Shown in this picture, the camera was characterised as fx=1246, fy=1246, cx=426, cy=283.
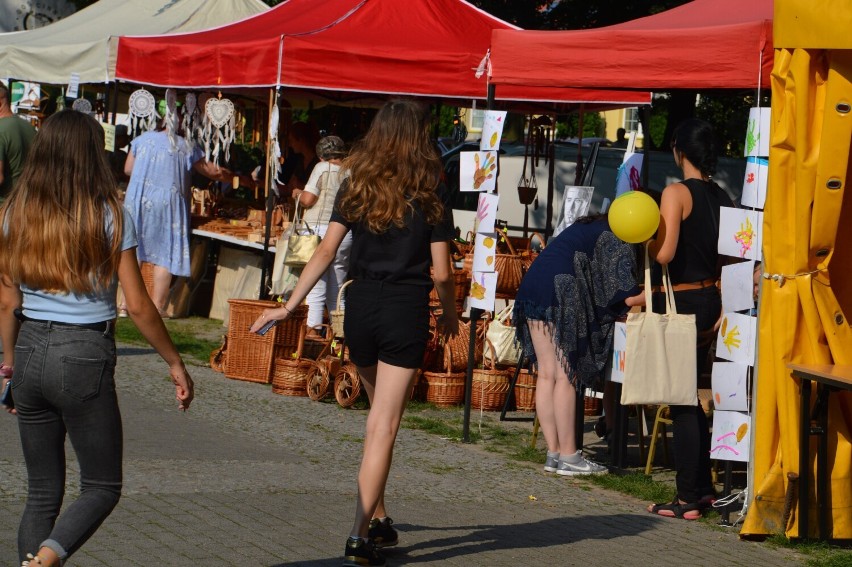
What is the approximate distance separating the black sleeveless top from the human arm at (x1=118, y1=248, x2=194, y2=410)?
3280 mm

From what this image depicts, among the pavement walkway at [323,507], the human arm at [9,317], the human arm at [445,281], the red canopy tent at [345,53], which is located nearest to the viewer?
the human arm at [9,317]

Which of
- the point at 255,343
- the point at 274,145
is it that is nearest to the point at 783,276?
the point at 255,343

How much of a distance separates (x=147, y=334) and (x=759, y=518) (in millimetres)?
3356

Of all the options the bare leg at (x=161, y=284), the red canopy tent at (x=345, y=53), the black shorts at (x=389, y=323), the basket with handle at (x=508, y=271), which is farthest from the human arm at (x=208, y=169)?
the black shorts at (x=389, y=323)

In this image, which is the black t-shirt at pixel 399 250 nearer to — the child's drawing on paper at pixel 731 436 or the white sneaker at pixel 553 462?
Result: the child's drawing on paper at pixel 731 436

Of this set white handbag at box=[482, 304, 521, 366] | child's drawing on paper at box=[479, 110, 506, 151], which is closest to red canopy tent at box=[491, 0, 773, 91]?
child's drawing on paper at box=[479, 110, 506, 151]

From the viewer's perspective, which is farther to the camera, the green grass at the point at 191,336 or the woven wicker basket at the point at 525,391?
the green grass at the point at 191,336

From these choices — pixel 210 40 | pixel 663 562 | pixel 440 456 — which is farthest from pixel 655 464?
pixel 210 40

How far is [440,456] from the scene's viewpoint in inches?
311

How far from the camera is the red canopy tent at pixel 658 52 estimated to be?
6.86 meters

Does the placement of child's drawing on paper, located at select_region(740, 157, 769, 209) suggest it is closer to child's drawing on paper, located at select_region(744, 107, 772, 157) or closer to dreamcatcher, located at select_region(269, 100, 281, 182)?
child's drawing on paper, located at select_region(744, 107, 772, 157)

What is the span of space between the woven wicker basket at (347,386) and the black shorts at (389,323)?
412 centimetres

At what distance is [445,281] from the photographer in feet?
17.5

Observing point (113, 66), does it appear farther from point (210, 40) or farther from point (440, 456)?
point (440, 456)
